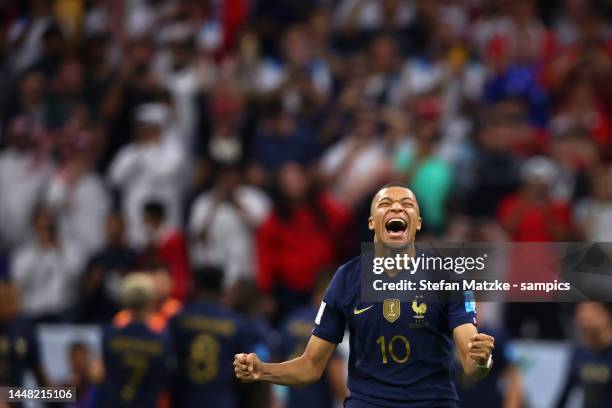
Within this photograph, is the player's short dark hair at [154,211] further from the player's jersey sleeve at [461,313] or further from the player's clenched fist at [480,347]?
the player's clenched fist at [480,347]

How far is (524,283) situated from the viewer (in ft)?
22.8

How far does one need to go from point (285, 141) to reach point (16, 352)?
13.9ft

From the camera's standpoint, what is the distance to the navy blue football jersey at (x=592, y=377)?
10422 millimetres

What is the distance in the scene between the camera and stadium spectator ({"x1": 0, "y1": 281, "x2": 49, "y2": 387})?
11.0 metres

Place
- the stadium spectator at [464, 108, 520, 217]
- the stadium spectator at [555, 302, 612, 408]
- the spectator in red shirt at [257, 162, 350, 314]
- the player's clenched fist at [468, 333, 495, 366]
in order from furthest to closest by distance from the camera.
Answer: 1. the spectator in red shirt at [257, 162, 350, 314]
2. the stadium spectator at [464, 108, 520, 217]
3. the stadium spectator at [555, 302, 612, 408]
4. the player's clenched fist at [468, 333, 495, 366]

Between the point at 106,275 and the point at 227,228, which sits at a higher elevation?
the point at 227,228

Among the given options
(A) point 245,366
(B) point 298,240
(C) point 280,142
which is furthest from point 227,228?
(A) point 245,366

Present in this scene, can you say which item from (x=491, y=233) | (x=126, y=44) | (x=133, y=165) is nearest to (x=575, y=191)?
(x=491, y=233)

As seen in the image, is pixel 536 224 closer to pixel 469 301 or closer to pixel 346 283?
pixel 346 283

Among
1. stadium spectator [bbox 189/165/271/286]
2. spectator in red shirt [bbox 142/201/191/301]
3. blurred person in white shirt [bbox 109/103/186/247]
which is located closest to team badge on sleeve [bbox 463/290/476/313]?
stadium spectator [bbox 189/165/271/286]

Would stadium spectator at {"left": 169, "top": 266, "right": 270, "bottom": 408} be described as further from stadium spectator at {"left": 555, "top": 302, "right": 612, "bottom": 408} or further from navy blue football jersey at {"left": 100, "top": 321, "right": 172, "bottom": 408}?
stadium spectator at {"left": 555, "top": 302, "right": 612, "bottom": 408}

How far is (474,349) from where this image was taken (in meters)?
6.20

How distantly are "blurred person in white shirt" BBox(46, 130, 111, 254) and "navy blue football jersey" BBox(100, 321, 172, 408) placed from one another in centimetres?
393

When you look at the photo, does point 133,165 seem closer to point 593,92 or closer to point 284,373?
point 593,92
